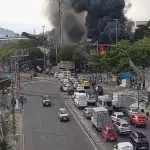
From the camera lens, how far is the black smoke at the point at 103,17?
4953 inches

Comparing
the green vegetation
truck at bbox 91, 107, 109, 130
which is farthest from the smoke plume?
truck at bbox 91, 107, 109, 130

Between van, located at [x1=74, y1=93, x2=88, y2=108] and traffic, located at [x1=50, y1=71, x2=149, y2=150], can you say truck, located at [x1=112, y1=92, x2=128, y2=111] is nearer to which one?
traffic, located at [x1=50, y1=71, x2=149, y2=150]

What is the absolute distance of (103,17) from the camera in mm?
128500

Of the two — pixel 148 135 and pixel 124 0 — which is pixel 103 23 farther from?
pixel 148 135

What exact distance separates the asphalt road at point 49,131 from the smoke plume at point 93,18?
203 feet

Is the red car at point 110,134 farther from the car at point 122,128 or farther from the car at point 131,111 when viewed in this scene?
the car at point 131,111

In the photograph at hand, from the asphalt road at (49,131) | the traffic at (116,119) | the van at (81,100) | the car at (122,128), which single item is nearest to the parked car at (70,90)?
the asphalt road at (49,131)

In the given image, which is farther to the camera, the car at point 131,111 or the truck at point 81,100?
the truck at point 81,100

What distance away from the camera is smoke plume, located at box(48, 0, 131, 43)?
127 meters

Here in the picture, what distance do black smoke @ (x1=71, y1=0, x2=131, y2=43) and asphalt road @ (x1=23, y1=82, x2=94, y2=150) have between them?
198 ft

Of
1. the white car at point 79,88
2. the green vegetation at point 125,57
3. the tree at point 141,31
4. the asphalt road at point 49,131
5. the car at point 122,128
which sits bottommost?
the asphalt road at point 49,131

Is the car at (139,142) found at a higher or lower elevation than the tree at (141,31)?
lower

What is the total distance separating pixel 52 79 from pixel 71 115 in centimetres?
5050

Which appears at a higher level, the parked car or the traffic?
the traffic
